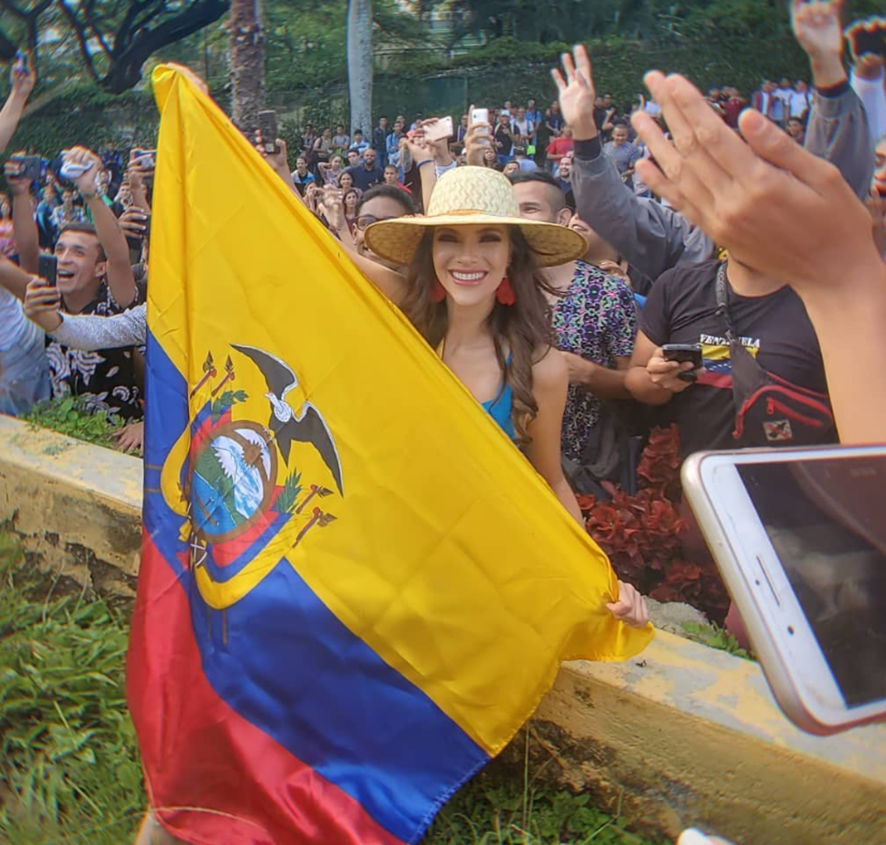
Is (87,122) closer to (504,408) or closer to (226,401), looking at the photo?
(226,401)

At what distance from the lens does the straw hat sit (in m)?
2.29

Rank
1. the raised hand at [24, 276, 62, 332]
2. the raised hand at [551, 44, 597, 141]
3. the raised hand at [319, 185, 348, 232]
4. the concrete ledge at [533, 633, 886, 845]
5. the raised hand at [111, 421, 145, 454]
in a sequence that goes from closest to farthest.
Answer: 1. the concrete ledge at [533, 633, 886, 845]
2. the raised hand at [551, 44, 597, 141]
3. the raised hand at [24, 276, 62, 332]
4. the raised hand at [319, 185, 348, 232]
5. the raised hand at [111, 421, 145, 454]

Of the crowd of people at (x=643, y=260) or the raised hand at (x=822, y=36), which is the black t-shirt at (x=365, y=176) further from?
the raised hand at (x=822, y=36)

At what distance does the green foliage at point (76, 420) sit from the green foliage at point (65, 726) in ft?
3.09

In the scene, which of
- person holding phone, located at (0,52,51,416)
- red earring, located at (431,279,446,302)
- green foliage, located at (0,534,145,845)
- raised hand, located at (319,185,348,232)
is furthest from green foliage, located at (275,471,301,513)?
person holding phone, located at (0,52,51,416)

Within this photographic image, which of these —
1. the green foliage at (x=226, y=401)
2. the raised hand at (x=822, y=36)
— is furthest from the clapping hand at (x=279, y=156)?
the raised hand at (x=822, y=36)

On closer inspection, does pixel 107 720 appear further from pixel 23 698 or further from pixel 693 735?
pixel 693 735

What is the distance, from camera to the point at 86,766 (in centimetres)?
252

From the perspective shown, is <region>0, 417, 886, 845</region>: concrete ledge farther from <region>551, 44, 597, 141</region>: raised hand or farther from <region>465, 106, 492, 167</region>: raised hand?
<region>465, 106, 492, 167</region>: raised hand

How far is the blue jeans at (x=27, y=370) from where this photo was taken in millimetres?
4738

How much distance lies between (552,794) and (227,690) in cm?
90

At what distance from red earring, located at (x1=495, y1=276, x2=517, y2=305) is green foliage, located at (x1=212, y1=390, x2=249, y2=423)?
777 mm

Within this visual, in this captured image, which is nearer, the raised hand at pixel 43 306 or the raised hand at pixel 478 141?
the raised hand at pixel 478 141

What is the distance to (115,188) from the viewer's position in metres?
5.45
